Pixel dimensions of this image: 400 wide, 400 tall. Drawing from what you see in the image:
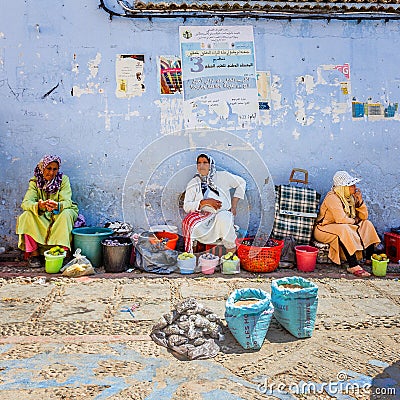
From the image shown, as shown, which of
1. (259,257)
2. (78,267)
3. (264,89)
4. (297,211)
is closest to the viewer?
(78,267)

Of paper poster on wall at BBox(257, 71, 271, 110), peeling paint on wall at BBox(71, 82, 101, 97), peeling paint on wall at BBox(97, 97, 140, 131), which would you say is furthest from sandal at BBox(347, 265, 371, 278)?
peeling paint on wall at BBox(71, 82, 101, 97)

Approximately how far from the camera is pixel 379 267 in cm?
564

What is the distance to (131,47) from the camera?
20.5 ft

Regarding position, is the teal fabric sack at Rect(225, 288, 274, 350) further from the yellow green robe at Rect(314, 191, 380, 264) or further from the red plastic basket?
the yellow green robe at Rect(314, 191, 380, 264)

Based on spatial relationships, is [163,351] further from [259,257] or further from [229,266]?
[259,257]

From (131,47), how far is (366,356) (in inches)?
174

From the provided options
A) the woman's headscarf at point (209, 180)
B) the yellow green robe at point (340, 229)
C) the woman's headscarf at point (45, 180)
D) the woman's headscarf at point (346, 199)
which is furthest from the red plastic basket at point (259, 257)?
the woman's headscarf at point (45, 180)

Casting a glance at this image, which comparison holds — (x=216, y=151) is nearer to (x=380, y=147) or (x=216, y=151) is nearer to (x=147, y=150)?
(x=147, y=150)

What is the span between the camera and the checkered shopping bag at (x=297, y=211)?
615 cm

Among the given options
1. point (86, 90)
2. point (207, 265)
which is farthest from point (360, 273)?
point (86, 90)

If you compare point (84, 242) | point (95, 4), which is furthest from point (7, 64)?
point (84, 242)

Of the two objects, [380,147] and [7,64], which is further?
[380,147]

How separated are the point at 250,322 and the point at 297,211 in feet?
9.02

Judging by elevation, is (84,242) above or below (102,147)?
below
